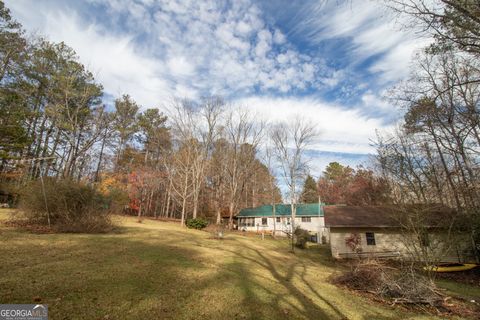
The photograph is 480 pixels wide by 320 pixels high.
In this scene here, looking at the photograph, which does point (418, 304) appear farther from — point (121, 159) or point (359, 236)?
point (121, 159)

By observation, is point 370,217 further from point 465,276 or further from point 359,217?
point 465,276

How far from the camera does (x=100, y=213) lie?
13.2m

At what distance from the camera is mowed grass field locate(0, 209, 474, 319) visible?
4.65 meters

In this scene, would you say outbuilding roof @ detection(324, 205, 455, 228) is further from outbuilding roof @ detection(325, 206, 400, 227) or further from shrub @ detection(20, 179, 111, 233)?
shrub @ detection(20, 179, 111, 233)

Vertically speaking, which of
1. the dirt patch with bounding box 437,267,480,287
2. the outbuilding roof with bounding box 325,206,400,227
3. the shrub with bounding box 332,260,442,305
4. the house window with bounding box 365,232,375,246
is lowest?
the dirt patch with bounding box 437,267,480,287

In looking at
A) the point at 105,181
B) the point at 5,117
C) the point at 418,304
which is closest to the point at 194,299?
the point at 418,304

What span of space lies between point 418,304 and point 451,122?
40.0ft

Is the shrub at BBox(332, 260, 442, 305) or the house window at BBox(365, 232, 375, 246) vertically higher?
the house window at BBox(365, 232, 375, 246)

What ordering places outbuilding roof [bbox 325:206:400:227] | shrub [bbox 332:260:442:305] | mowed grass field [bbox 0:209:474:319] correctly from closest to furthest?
mowed grass field [bbox 0:209:474:319]
shrub [bbox 332:260:442:305]
outbuilding roof [bbox 325:206:400:227]

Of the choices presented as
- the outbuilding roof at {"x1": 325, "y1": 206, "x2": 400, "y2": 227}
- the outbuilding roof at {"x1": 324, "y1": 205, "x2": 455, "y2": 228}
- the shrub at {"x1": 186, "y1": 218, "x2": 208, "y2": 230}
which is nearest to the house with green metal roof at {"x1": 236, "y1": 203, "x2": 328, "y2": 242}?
the outbuilding roof at {"x1": 325, "y1": 206, "x2": 400, "y2": 227}

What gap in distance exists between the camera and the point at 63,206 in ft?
39.8

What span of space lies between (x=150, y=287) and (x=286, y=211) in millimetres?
29381

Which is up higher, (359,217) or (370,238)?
(359,217)

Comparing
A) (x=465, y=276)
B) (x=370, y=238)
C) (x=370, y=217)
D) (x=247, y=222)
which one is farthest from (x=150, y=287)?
(x=247, y=222)
